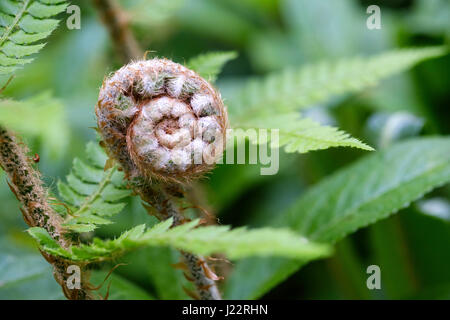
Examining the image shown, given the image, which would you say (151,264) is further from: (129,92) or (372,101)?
(372,101)

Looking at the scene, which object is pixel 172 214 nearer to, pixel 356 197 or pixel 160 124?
pixel 160 124

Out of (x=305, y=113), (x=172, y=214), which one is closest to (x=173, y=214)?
(x=172, y=214)

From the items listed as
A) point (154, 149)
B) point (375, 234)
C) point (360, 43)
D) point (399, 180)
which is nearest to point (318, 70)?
point (399, 180)

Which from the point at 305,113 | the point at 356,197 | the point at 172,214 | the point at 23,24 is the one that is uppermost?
the point at 305,113

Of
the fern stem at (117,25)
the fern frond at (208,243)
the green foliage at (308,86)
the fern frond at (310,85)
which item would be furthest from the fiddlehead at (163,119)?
the fern stem at (117,25)

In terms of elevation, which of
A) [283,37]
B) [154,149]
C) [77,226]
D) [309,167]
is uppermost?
[283,37]

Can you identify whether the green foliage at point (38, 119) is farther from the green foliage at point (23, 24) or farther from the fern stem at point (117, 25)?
the fern stem at point (117, 25)
